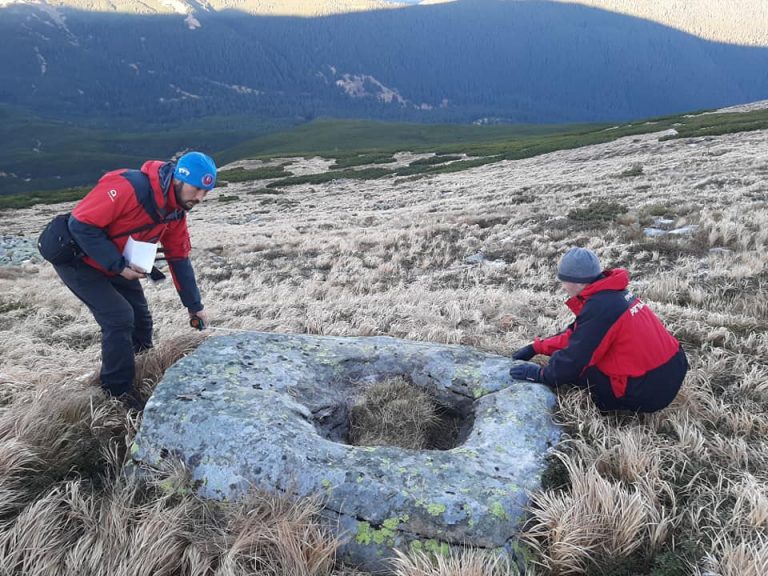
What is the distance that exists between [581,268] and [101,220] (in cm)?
422

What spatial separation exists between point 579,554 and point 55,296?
14043 mm

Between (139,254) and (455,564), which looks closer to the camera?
(455,564)

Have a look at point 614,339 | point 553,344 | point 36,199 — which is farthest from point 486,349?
point 36,199

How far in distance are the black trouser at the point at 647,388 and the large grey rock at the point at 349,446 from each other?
1.48 feet

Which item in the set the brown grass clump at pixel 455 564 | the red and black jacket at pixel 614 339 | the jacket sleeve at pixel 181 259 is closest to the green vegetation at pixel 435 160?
the jacket sleeve at pixel 181 259

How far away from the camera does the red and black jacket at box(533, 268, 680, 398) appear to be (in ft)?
13.3

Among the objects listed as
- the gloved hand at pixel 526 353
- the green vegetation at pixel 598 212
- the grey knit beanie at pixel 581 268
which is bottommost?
the green vegetation at pixel 598 212

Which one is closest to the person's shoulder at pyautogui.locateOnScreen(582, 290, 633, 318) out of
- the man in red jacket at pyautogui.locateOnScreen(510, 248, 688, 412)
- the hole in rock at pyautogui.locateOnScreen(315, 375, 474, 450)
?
the man in red jacket at pyautogui.locateOnScreen(510, 248, 688, 412)

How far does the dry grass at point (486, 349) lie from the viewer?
111 inches

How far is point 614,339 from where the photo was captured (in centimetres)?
414

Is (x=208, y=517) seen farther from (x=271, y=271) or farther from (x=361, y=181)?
(x=361, y=181)

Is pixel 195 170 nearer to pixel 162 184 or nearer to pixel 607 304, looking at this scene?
pixel 162 184

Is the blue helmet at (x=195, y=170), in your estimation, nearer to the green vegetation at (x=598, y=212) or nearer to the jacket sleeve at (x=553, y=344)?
the jacket sleeve at (x=553, y=344)

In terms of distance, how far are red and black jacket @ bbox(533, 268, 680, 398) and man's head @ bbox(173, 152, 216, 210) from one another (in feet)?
11.5
